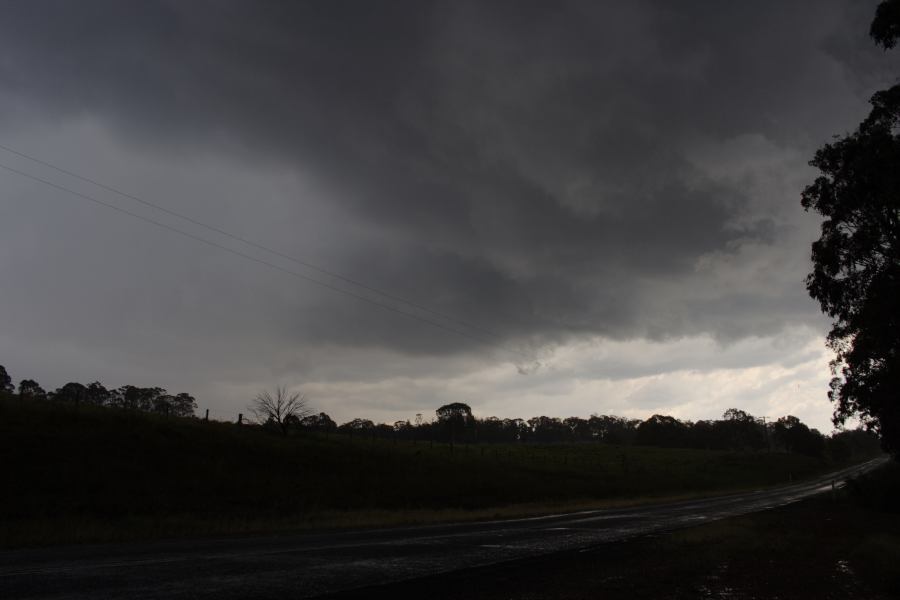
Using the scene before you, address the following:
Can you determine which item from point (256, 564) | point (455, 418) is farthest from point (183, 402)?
point (256, 564)

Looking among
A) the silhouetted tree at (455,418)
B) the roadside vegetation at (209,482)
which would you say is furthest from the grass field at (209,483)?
the silhouetted tree at (455,418)

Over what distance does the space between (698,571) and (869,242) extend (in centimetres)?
2147

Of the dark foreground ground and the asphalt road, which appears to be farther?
the dark foreground ground

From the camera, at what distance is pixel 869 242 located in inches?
957

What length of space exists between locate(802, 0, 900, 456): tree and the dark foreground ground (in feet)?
36.4

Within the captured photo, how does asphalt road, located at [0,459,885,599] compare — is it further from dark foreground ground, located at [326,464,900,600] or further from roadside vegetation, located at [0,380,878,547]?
roadside vegetation, located at [0,380,878,547]

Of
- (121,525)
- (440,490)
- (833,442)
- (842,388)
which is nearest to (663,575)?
(121,525)

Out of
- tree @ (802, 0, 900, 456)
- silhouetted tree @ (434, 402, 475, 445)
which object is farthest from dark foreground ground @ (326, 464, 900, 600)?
silhouetted tree @ (434, 402, 475, 445)

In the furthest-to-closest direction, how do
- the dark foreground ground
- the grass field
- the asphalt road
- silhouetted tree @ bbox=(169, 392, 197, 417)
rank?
1. silhouetted tree @ bbox=(169, 392, 197, 417)
2. the grass field
3. the dark foreground ground
4. the asphalt road

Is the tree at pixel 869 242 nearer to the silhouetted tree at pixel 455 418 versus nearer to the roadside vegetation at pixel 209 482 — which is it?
the roadside vegetation at pixel 209 482

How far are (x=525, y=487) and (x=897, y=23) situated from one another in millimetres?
41418

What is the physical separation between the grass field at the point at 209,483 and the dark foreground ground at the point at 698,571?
12492mm

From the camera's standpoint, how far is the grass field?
2153 centimetres

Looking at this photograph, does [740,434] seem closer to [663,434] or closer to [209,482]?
[663,434]
